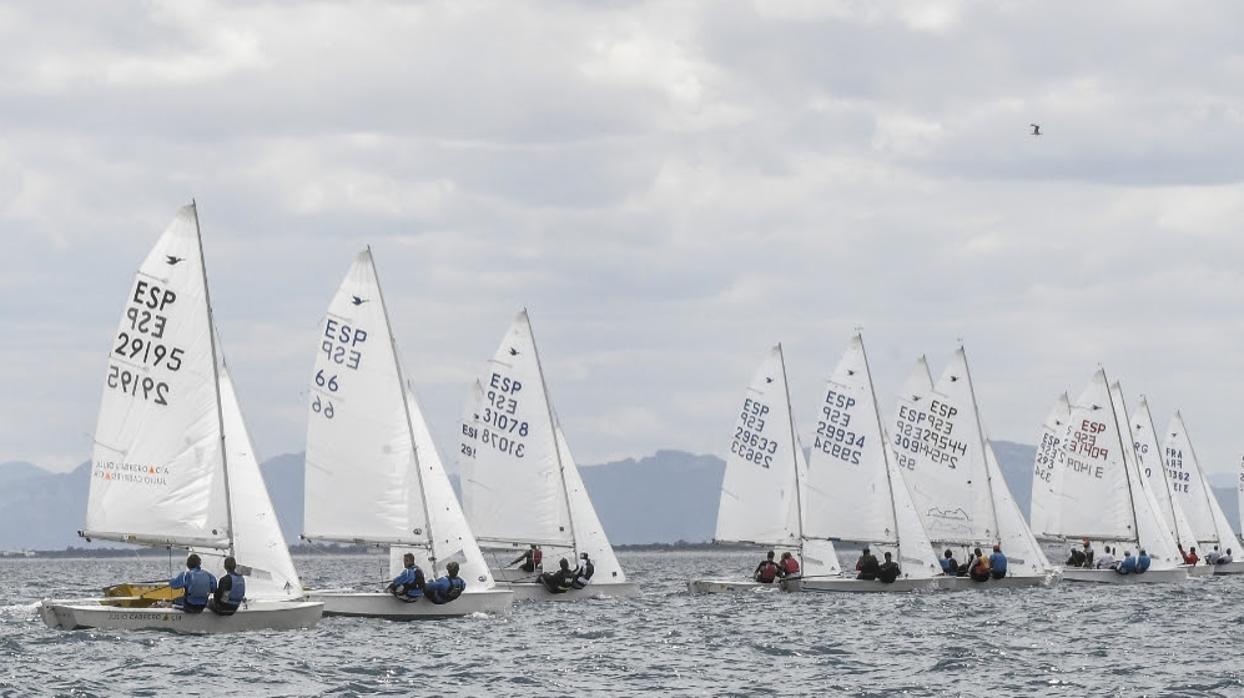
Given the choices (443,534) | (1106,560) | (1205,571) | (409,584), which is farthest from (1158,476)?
(409,584)

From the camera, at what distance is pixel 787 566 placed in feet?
185

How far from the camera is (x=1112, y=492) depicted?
67375mm

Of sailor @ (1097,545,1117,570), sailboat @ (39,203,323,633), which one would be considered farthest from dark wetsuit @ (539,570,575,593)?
sailor @ (1097,545,1117,570)

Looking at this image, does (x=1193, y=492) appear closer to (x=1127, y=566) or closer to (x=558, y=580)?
(x=1127, y=566)

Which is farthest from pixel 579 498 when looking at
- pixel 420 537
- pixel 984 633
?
pixel 984 633

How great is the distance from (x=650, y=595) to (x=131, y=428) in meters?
24.4

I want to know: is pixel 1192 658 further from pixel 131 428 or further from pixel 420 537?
pixel 131 428

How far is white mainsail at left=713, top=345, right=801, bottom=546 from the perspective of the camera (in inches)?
2254

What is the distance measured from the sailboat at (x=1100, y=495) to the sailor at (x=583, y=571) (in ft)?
62.0

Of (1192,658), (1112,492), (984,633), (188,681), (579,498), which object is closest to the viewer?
(188,681)

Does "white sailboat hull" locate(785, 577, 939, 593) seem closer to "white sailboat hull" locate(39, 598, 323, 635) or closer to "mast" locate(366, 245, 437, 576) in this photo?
"mast" locate(366, 245, 437, 576)

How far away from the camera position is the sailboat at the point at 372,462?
42.8 metres

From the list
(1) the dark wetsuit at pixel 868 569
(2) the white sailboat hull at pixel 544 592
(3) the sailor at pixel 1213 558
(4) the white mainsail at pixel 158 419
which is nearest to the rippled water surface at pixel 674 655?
(2) the white sailboat hull at pixel 544 592

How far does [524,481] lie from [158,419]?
15.8m
